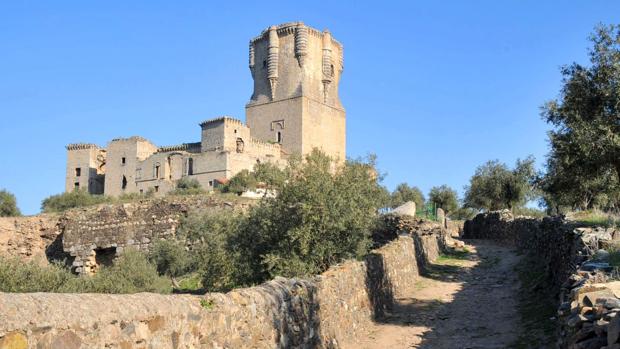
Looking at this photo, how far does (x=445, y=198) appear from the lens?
190 feet

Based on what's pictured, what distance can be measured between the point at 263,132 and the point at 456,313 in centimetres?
6696

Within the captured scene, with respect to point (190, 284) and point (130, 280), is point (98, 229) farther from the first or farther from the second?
point (130, 280)

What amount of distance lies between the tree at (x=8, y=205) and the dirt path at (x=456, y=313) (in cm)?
3934

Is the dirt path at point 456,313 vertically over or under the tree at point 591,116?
under

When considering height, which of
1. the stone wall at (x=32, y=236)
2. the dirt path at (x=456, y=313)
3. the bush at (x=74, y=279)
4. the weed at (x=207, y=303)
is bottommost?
the dirt path at (x=456, y=313)

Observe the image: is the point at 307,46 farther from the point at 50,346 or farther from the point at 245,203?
the point at 50,346

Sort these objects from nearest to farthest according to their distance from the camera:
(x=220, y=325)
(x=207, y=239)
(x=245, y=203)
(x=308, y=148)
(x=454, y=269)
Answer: (x=220, y=325) → (x=207, y=239) → (x=454, y=269) → (x=245, y=203) → (x=308, y=148)

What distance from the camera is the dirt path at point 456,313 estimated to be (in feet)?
37.6

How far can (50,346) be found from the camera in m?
4.07

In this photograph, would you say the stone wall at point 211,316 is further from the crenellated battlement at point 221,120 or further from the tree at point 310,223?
the crenellated battlement at point 221,120

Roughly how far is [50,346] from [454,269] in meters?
18.3

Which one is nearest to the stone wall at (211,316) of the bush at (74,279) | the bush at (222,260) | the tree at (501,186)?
the bush at (222,260)

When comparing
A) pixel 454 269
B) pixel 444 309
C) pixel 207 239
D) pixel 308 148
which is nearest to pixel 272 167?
pixel 207 239

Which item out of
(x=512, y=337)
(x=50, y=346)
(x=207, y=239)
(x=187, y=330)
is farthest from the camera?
(x=207, y=239)
